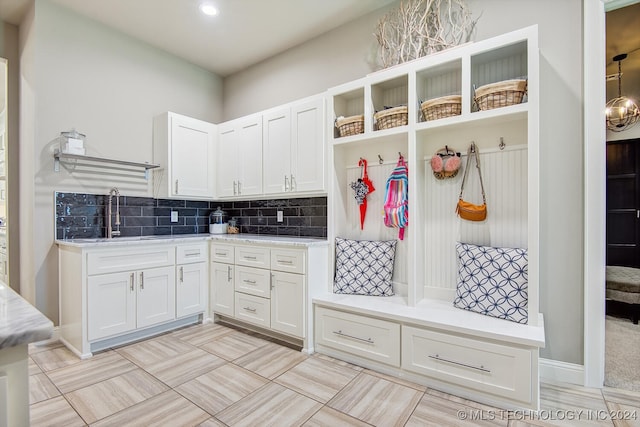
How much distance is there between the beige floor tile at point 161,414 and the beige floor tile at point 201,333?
2.78 ft

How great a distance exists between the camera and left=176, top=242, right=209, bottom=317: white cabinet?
3064 mm

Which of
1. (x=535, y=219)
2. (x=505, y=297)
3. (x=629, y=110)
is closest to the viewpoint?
(x=535, y=219)

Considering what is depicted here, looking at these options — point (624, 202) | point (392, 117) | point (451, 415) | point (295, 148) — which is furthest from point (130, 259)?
→ point (624, 202)

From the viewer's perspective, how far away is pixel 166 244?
116 inches

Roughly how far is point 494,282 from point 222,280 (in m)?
2.40

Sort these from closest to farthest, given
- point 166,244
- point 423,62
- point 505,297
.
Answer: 1. point 505,297
2. point 423,62
3. point 166,244

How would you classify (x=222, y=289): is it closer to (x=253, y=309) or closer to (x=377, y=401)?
(x=253, y=309)

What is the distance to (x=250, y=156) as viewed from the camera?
341 centimetres

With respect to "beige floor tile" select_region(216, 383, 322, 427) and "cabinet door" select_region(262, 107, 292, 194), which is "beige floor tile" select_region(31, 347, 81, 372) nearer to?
"beige floor tile" select_region(216, 383, 322, 427)

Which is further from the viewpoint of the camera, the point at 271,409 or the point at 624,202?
the point at 624,202

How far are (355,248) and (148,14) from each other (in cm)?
287

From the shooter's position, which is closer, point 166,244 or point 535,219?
point 535,219

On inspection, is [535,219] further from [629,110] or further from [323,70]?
[629,110]

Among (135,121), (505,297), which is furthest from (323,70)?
(505,297)
